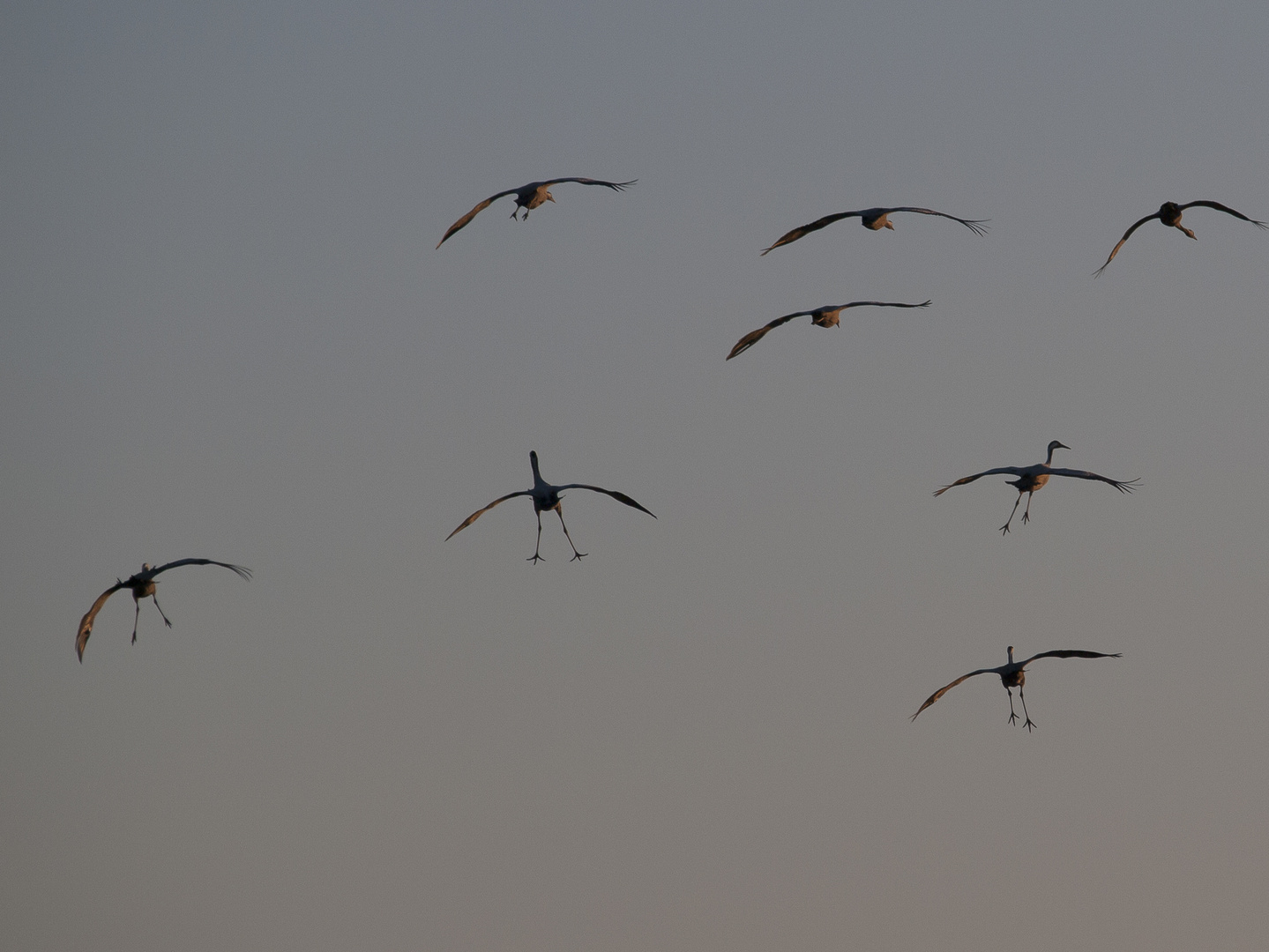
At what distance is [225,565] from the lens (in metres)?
50.7

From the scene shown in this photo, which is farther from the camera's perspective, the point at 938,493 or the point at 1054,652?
the point at 1054,652

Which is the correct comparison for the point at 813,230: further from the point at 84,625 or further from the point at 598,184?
the point at 84,625

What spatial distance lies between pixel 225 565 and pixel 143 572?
701 centimetres

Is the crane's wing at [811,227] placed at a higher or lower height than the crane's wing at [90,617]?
higher

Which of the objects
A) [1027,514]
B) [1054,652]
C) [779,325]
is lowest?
[1054,652]

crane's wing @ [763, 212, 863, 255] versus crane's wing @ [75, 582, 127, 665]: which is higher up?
crane's wing @ [763, 212, 863, 255]

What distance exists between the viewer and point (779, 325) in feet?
182

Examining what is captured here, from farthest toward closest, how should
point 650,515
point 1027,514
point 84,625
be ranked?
1. point 1027,514
2. point 84,625
3. point 650,515

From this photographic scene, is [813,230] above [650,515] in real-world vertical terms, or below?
above

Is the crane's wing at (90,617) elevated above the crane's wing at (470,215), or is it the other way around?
the crane's wing at (470,215)

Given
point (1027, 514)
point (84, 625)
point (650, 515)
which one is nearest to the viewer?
point (650, 515)

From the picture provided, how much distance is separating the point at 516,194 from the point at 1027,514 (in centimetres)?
1718

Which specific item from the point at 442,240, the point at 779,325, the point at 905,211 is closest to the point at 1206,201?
the point at 905,211

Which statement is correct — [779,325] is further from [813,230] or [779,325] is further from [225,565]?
[225,565]
